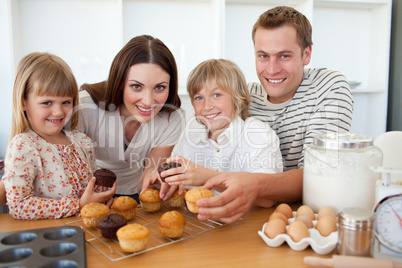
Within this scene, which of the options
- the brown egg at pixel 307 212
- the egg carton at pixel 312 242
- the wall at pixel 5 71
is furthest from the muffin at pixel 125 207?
the wall at pixel 5 71

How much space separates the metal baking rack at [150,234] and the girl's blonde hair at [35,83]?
0.52 m

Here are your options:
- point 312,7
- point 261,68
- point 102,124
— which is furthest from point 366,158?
point 312,7

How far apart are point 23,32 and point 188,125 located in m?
1.73

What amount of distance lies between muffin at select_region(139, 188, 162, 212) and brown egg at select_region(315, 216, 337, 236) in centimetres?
57

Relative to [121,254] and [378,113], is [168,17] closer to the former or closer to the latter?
[378,113]

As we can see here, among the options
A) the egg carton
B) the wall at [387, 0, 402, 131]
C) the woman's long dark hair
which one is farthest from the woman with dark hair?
the wall at [387, 0, 402, 131]

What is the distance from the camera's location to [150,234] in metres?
1.06

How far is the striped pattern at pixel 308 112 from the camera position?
1.69 metres

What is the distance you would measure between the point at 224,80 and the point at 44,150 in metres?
0.89

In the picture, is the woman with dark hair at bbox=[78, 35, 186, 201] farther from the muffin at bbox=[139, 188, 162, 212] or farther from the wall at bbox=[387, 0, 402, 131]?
the wall at bbox=[387, 0, 402, 131]

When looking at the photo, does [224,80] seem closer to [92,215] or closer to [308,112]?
[308,112]

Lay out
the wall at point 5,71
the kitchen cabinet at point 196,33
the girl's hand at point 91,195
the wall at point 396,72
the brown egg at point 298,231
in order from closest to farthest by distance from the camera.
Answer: the brown egg at point 298,231, the girl's hand at point 91,195, the wall at point 5,71, the kitchen cabinet at point 196,33, the wall at point 396,72

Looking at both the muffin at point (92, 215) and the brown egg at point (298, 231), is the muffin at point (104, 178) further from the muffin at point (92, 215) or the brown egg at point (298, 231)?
the brown egg at point (298, 231)

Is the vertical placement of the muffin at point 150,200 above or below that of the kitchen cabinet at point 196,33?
below
